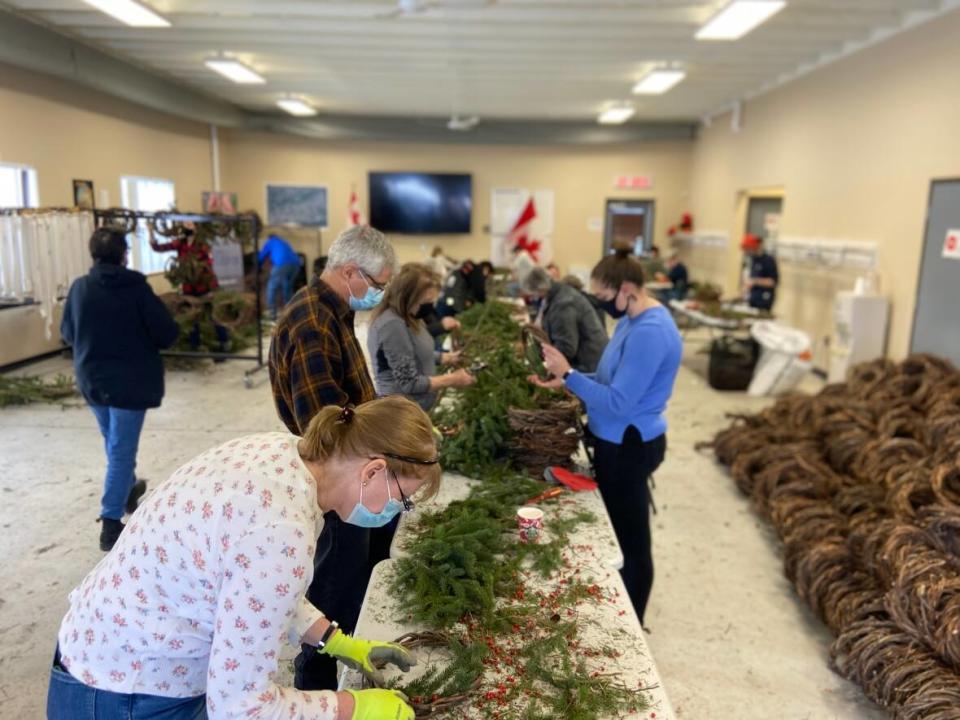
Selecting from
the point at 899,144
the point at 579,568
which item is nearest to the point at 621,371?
the point at 579,568

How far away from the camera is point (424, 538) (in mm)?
2119

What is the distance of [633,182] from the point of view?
45.1 feet

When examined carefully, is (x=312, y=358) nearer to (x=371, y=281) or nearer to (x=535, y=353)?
(x=371, y=281)

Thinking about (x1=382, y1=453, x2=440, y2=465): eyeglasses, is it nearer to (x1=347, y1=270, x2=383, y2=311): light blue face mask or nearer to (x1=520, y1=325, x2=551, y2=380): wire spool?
(x1=347, y1=270, x2=383, y2=311): light blue face mask

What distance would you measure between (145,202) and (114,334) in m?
7.84

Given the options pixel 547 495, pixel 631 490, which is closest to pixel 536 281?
pixel 631 490

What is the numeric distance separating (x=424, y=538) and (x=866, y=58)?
757 centimetres

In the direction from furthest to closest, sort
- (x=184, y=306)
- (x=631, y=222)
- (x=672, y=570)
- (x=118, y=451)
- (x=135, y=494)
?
(x=631, y=222) → (x=184, y=306) → (x=135, y=494) → (x=672, y=570) → (x=118, y=451)

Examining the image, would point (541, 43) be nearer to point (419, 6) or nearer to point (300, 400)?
point (419, 6)

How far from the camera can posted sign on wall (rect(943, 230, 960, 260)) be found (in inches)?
228

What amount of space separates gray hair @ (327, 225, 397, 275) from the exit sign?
40.1ft

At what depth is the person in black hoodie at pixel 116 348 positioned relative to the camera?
3543 millimetres

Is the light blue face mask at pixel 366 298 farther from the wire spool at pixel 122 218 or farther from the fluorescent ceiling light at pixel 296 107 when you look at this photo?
the fluorescent ceiling light at pixel 296 107

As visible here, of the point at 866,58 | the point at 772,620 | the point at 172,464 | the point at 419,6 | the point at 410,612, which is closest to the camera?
the point at 410,612
